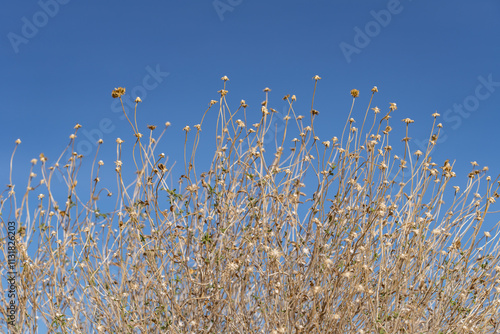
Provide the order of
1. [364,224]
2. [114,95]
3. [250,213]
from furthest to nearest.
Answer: [250,213] → [364,224] → [114,95]

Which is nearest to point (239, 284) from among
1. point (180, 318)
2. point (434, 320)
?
point (180, 318)

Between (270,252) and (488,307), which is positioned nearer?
(270,252)

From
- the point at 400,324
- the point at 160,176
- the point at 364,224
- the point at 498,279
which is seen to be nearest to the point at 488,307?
the point at 498,279

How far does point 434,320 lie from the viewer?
2.93m

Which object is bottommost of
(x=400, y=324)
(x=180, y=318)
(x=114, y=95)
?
(x=400, y=324)

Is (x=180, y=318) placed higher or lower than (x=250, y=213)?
lower

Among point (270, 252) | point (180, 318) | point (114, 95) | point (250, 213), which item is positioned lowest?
point (180, 318)

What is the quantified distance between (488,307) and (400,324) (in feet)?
1.96

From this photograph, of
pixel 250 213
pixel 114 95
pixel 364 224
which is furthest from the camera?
pixel 250 213

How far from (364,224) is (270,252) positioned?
0.60 m

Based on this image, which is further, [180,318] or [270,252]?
[180,318]

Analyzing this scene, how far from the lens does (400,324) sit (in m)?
2.68

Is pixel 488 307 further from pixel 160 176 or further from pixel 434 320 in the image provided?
pixel 160 176

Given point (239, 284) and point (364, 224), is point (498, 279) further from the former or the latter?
point (239, 284)
